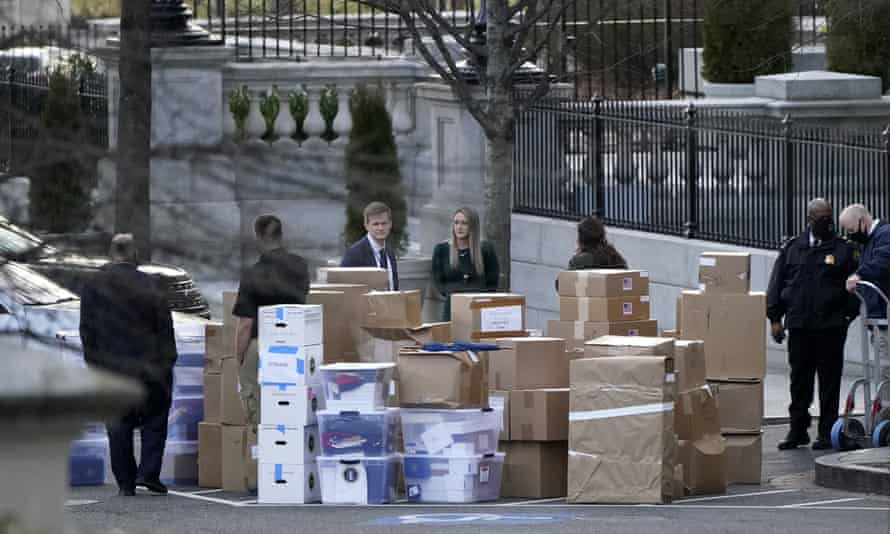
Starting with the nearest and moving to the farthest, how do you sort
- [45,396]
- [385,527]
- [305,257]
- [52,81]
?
[45,396], [305,257], [52,81], [385,527]

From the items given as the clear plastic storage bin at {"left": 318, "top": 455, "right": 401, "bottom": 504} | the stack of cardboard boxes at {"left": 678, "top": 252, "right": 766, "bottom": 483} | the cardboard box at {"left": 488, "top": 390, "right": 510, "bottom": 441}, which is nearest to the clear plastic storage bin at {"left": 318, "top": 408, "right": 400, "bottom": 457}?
the clear plastic storage bin at {"left": 318, "top": 455, "right": 401, "bottom": 504}

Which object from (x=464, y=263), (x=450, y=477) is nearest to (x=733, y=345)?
(x=464, y=263)

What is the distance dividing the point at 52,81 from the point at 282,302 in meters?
5.34

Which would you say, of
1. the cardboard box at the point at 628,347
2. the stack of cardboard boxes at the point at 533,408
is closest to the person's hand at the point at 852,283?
the cardboard box at the point at 628,347

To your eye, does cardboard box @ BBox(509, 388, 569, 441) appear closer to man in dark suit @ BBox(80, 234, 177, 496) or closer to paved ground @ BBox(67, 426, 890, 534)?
paved ground @ BBox(67, 426, 890, 534)

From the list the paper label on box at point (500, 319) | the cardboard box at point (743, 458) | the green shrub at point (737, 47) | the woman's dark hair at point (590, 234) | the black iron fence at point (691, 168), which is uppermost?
the green shrub at point (737, 47)

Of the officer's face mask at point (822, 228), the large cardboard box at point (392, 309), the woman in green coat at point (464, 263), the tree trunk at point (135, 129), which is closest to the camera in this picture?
the tree trunk at point (135, 129)

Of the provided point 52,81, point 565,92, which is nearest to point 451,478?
point 52,81

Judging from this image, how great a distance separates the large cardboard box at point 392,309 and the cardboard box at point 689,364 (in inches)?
65.3

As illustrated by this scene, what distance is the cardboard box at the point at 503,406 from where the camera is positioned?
1211 centimetres

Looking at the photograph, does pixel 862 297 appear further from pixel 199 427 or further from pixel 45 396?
pixel 45 396

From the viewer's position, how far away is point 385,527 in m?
10.9

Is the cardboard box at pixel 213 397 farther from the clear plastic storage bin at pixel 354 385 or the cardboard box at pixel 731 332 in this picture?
the cardboard box at pixel 731 332

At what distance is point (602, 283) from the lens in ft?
42.5
